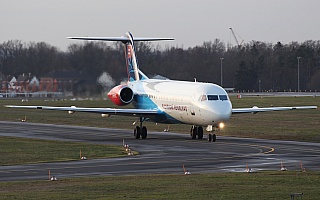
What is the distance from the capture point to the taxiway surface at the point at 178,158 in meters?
30.9

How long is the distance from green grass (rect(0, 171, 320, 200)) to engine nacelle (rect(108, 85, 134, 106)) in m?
24.3

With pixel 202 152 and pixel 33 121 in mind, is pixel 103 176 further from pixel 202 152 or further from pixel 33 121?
pixel 33 121

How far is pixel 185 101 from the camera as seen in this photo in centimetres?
4788

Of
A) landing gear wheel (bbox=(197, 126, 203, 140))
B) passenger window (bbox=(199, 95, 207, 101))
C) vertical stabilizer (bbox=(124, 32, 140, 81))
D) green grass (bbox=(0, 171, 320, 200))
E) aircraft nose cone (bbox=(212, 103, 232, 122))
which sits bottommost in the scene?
green grass (bbox=(0, 171, 320, 200))

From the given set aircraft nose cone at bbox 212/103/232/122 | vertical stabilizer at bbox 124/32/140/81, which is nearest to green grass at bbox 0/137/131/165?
aircraft nose cone at bbox 212/103/232/122

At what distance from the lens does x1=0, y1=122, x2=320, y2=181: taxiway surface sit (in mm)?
30875

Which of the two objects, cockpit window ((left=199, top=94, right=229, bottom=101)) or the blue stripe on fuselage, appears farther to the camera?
the blue stripe on fuselage

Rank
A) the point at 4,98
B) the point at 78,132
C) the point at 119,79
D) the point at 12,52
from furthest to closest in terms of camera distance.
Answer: the point at 4,98
the point at 12,52
the point at 119,79
the point at 78,132

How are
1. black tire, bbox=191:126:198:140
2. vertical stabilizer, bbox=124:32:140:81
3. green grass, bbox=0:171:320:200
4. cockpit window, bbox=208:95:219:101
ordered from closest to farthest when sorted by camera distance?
green grass, bbox=0:171:320:200, cockpit window, bbox=208:95:219:101, black tire, bbox=191:126:198:140, vertical stabilizer, bbox=124:32:140:81

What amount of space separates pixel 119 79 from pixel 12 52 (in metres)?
18.0

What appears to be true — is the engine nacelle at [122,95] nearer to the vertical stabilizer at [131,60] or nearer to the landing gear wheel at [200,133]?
the vertical stabilizer at [131,60]

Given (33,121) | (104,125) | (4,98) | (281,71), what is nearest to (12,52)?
(33,121)

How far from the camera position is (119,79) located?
69125 mm

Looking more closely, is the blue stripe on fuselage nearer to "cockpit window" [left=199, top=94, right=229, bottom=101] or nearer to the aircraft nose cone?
"cockpit window" [left=199, top=94, right=229, bottom=101]
